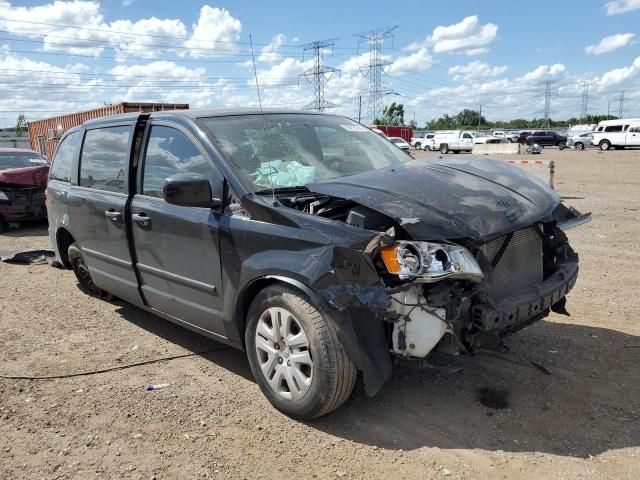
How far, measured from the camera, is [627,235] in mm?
8250

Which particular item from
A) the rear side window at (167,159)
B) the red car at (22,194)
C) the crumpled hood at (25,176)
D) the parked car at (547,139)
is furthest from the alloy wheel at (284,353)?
the parked car at (547,139)

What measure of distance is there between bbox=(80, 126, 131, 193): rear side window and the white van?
42.6 meters

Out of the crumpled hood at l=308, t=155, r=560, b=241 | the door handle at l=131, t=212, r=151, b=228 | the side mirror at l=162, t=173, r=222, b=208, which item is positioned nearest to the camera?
the crumpled hood at l=308, t=155, r=560, b=241

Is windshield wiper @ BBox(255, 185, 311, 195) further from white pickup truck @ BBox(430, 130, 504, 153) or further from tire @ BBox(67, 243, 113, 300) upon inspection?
white pickup truck @ BBox(430, 130, 504, 153)

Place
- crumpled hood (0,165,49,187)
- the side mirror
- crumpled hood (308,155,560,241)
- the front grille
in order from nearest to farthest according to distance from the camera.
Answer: crumpled hood (308,155,560,241) → the front grille → the side mirror → crumpled hood (0,165,49,187)

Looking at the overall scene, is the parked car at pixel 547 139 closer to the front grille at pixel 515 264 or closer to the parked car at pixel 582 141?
the parked car at pixel 582 141

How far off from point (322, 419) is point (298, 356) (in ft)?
1.56

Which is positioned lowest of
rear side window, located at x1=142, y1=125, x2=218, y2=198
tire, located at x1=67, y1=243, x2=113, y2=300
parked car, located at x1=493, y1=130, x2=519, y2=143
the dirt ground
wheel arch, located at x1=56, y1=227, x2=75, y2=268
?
the dirt ground

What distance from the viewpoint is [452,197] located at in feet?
10.6

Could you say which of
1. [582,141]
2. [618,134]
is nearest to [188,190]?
[618,134]

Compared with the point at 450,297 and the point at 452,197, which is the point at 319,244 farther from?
the point at 452,197

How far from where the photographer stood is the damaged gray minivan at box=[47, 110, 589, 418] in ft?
9.48

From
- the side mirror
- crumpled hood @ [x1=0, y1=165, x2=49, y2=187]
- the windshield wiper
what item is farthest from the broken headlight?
crumpled hood @ [x1=0, y1=165, x2=49, y2=187]

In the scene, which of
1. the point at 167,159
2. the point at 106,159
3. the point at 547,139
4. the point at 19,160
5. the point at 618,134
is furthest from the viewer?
the point at 547,139
